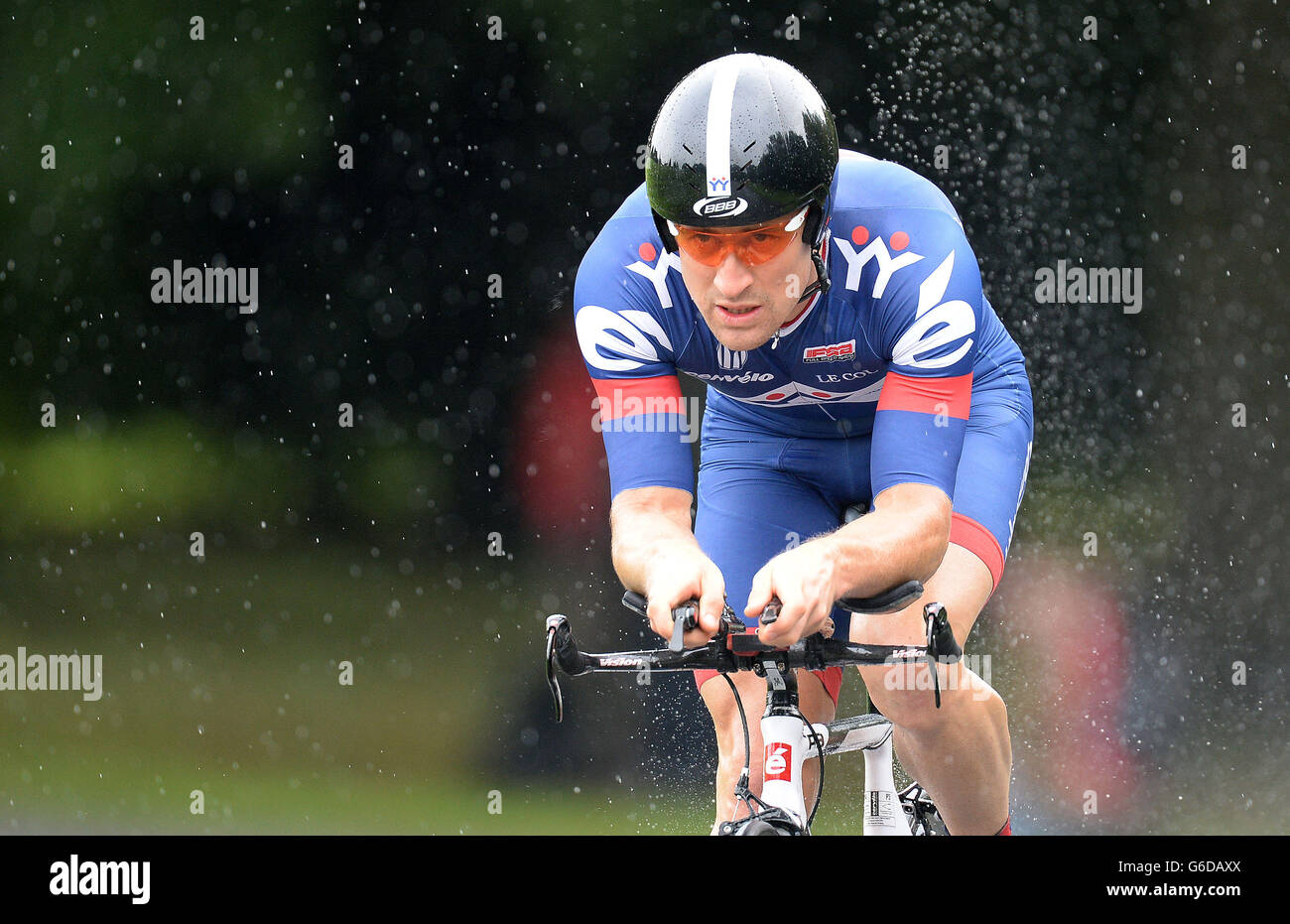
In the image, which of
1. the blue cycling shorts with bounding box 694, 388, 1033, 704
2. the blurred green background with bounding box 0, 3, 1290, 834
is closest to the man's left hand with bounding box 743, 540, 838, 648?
the blue cycling shorts with bounding box 694, 388, 1033, 704

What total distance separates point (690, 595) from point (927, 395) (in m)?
0.80

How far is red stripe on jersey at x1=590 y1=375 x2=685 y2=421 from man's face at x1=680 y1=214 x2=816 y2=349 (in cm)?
35

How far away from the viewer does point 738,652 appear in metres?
2.42

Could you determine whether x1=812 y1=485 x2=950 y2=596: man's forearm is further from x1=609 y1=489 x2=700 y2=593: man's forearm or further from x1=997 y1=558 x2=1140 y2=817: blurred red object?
x1=997 y1=558 x2=1140 y2=817: blurred red object

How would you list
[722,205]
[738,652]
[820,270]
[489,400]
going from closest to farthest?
[738,652]
[722,205]
[820,270]
[489,400]

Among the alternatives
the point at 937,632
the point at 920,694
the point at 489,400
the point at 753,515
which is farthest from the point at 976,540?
the point at 489,400

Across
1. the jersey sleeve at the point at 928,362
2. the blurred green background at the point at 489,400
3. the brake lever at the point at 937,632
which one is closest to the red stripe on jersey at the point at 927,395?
the jersey sleeve at the point at 928,362

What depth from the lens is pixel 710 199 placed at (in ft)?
8.46

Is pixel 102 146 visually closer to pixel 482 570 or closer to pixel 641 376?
pixel 482 570

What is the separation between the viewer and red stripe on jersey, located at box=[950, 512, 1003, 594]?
3.38m

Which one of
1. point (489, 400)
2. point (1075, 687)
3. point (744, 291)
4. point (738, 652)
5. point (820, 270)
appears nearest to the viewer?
point (738, 652)

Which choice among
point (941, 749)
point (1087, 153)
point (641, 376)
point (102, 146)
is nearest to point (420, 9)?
point (102, 146)

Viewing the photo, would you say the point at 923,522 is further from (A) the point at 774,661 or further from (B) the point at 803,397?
(B) the point at 803,397

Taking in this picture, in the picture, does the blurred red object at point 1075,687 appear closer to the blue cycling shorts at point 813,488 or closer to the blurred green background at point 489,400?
the blurred green background at point 489,400
